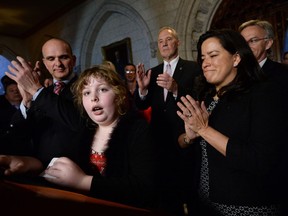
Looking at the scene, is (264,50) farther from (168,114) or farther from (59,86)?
(59,86)

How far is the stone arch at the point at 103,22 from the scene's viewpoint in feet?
20.7

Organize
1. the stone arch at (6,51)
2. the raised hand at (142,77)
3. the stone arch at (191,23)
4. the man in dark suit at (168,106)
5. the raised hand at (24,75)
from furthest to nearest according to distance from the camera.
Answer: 1. the stone arch at (6,51)
2. the stone arch at (191,23)
3. the raised hand at (142,77)
4. the man in dark suit at (168,106)
5. the raised hand at (24,75)

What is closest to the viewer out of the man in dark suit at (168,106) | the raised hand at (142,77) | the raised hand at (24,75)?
the raised hand at (24,75)

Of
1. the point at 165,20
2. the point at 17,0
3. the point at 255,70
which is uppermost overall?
the point at 17,0

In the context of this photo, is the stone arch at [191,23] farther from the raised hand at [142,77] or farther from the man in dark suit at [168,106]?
the raised hand at [142,77]

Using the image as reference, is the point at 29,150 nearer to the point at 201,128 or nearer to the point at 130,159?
the point at 130,159

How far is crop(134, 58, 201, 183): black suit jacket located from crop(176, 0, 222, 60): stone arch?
2.40m

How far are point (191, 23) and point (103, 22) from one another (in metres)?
3.45

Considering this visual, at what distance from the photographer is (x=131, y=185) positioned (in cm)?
105

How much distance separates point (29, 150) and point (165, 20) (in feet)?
14.9

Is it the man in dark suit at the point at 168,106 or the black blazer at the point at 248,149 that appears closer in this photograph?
the black blazer at the point at 248,149

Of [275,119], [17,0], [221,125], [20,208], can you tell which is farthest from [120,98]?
[17,0]

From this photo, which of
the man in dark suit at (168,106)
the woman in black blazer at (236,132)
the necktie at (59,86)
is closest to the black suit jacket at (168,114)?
the man in dark suit at (168,106)

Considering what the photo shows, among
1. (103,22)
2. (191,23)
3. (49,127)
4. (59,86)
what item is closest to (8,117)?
(59,86)
